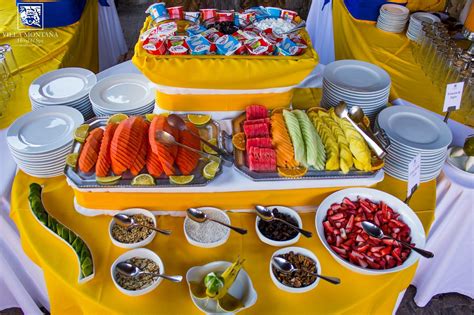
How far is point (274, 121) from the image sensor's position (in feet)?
5.36

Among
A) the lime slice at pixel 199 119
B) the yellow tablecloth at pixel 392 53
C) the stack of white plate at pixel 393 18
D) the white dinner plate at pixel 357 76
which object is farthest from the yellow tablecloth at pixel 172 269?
the stack of white plate at pixel 393 18

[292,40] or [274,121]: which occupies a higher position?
[292,40]

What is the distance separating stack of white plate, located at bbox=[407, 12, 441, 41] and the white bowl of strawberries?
65.7 inches

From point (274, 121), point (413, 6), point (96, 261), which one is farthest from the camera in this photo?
point (413, 6)

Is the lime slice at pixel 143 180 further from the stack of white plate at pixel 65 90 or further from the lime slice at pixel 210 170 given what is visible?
the stack of white plate at pixel 65 90

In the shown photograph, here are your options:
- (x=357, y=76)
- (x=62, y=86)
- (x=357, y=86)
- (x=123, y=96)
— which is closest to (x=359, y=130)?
(x=357, y=86)

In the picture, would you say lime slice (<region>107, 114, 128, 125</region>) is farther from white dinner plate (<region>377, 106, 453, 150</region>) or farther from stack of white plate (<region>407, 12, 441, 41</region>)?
stack of white plate (<region>407, 12, 441, 41</region>)

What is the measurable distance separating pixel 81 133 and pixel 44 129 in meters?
0.27

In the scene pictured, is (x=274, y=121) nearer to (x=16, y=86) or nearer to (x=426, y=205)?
(x=426, y=205)

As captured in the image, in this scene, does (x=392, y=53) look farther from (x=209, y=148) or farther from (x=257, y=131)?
(x=209, y=148)

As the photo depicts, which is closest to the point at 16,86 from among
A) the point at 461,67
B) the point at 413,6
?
the point at 461,67

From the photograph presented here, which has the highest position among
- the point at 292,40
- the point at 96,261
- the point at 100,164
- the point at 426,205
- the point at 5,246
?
the point at 292,40

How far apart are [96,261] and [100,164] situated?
0.35m

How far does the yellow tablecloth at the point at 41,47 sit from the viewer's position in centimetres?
213
